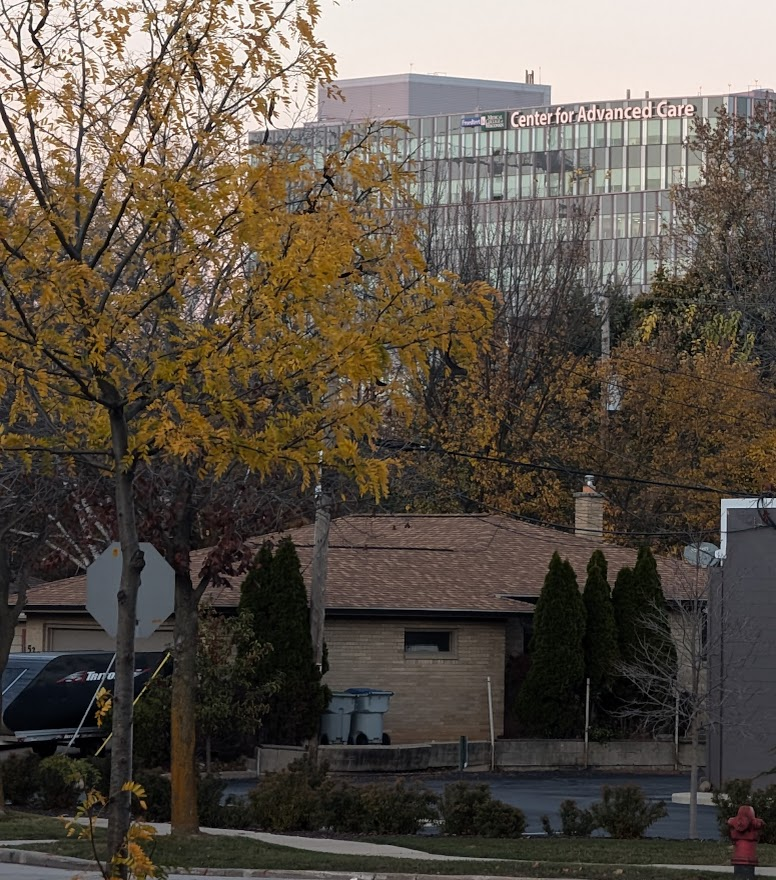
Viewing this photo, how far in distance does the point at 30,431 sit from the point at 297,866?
6385 millimetres

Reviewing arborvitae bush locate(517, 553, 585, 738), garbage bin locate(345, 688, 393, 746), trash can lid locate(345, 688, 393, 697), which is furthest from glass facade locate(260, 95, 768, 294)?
garbage bin locate(345, 688, 393, 746)

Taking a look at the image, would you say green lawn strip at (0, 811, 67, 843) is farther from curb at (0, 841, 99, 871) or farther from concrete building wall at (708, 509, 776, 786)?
concrete building wall at (708, 509, 776, 786)

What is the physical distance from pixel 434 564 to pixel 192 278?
1054 inches

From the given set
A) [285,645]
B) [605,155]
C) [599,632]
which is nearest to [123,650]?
[285,645]

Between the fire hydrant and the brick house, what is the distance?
60.2 feet

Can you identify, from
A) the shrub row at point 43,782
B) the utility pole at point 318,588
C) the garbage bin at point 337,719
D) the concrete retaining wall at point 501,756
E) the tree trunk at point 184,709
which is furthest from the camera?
the garbage bin at point 337,719

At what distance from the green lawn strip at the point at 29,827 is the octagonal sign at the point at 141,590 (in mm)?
3752

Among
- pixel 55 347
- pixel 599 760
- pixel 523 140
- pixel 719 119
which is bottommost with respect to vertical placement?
pixel 599 760

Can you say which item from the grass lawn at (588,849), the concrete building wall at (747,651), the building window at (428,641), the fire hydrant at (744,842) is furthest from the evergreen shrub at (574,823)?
the building window at (428,641)

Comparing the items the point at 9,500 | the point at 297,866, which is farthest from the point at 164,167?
the point at 9,500

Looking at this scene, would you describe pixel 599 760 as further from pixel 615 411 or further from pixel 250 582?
pixel 615 411

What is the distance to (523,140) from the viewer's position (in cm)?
14250

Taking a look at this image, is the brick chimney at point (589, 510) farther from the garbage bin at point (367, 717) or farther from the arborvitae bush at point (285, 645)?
the arborvitae bush at point (285, 645)

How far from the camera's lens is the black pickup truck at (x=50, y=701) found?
30.2m
